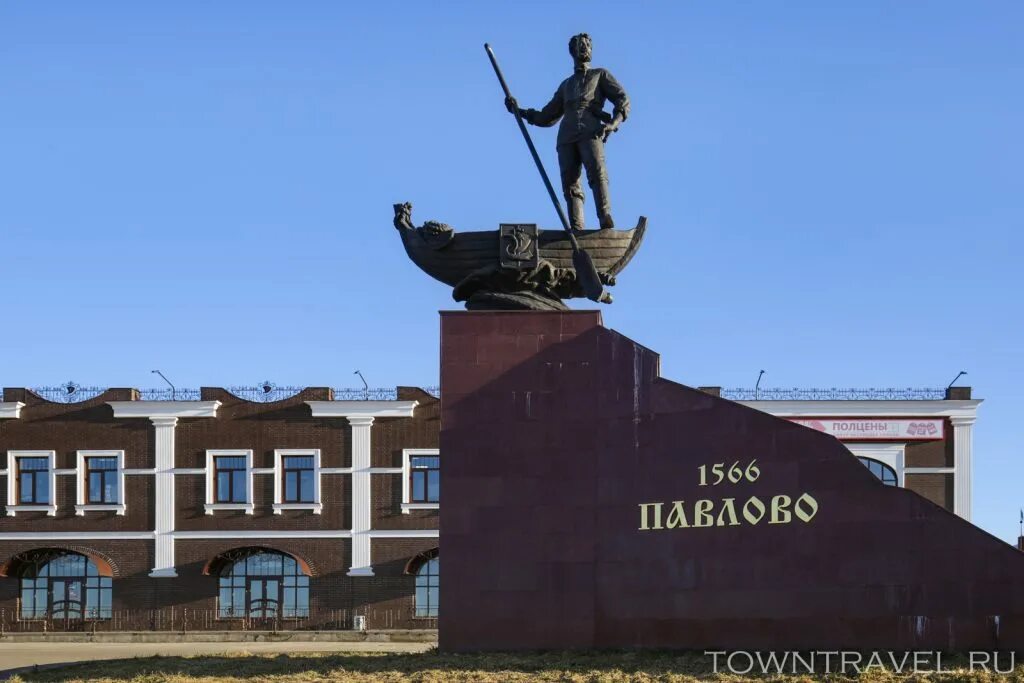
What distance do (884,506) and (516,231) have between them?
18.2 feet

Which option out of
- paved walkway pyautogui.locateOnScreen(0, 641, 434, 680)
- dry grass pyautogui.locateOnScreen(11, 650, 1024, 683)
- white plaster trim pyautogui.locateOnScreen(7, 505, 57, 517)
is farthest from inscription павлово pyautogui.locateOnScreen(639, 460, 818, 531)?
white plaster trim pyautogui.locateOnScreen(7, 505, 57, 517)

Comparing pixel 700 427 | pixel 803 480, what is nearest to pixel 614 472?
pixel 700 427

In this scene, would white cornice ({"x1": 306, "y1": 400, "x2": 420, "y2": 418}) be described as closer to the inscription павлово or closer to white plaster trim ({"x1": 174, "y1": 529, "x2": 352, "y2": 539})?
white plaster trim ({"x1": 174, "y1": 529, "x2": 352, "y2": 539})

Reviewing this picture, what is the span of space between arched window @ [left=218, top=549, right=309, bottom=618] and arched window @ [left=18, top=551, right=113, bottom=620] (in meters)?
3.52

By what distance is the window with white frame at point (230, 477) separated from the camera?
4375cm

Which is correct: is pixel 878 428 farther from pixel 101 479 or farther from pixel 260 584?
pixel 101 479

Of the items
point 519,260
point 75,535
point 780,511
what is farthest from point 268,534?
point 780,511

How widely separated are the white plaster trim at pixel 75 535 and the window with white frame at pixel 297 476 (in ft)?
13.6

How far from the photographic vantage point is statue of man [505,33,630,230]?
59.3 ft

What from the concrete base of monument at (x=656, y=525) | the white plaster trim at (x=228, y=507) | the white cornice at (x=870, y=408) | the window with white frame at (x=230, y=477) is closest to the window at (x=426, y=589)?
the white plaster trim at (x=228, y=507)

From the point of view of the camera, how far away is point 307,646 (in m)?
36.5

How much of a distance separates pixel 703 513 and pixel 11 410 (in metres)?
32.9

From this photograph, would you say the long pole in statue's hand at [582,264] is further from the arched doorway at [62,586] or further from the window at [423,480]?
the arched doorway at [62,586]

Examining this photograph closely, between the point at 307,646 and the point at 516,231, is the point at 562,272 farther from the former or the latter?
the point at 307,646
